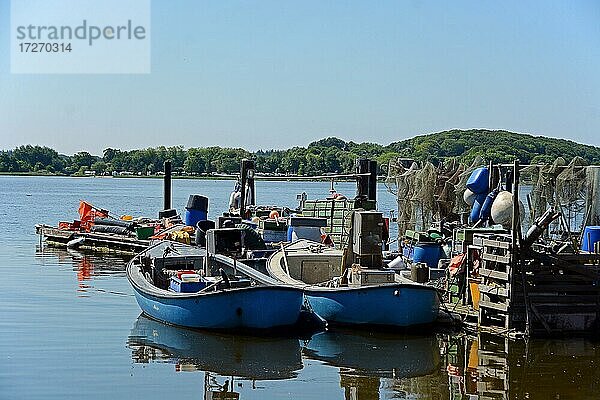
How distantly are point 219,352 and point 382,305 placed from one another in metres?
3.44

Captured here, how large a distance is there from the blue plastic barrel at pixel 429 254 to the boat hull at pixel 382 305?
157 inches

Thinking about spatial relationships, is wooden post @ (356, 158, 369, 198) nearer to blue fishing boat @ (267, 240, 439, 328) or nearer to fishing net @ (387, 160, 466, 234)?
fishing net @ (387, 160, 466, 234)

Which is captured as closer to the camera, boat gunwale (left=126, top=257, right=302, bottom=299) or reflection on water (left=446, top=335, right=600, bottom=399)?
reflection on water (left=446, top=335, right=600, bottom=399)

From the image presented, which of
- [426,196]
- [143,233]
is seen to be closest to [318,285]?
[426,196]

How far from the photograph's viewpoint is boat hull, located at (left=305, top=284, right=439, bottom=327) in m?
18.1

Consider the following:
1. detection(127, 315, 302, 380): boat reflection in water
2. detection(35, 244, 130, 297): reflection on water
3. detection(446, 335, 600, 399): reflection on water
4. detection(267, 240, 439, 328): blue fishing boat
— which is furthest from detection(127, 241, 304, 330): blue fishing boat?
detection(35, 244, 130, 297): reflection on water

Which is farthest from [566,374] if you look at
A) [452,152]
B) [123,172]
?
[123,172]

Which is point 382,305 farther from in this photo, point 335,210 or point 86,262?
point 86,262

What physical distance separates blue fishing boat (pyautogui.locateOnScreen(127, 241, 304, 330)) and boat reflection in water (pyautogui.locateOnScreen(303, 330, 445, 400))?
A: 3.13 feet

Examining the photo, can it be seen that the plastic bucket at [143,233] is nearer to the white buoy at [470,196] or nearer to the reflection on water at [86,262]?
the reflection on water at [86,262]

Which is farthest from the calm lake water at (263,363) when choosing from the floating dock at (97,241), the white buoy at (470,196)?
the floating dock at (97,241)

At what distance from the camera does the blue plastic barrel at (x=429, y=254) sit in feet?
74.3

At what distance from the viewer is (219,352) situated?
57.0ft

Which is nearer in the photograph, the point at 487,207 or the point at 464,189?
the point at 487,207
